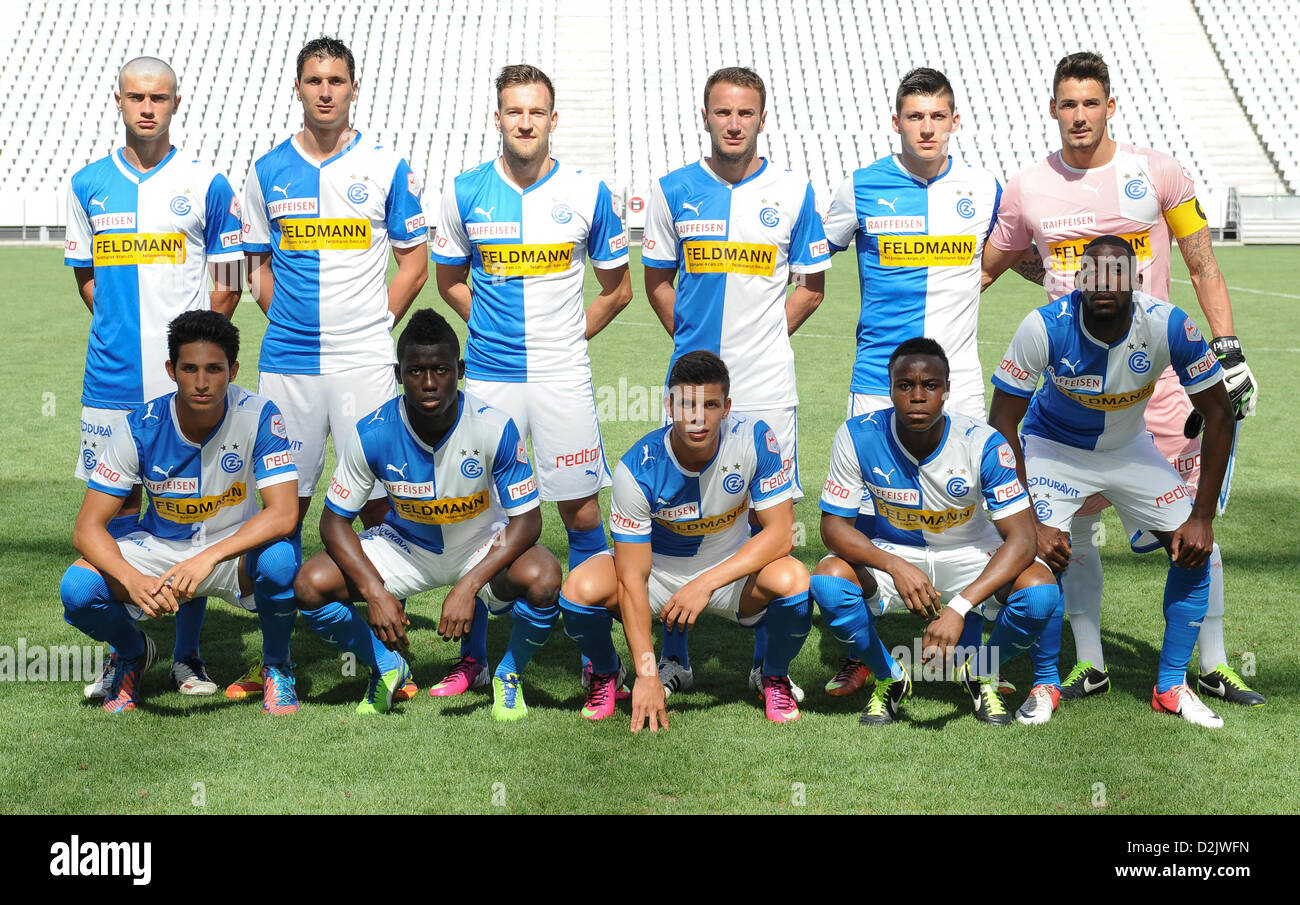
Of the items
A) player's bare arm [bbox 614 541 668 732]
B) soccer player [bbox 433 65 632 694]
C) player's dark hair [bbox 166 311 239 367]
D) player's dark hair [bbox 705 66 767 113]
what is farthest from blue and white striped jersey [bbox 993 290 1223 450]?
player's dark hair [bbox 166 311 239 367]

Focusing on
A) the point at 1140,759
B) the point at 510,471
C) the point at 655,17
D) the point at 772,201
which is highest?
the point at 655,17

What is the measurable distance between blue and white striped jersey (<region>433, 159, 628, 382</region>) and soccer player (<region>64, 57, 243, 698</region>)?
0.98 m

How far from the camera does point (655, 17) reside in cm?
3762

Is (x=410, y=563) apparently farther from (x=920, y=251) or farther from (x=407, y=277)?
(x=920, y=251)

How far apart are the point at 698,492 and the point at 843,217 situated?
136cm

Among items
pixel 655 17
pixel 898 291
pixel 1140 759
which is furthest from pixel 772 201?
pixel 655 17

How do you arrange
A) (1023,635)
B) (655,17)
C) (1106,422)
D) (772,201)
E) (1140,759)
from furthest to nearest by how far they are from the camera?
(655,17)
(772,201)
(1106,422)
(1023,635)
(1140,759)

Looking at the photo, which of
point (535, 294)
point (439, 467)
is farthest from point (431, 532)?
point (535, 294)

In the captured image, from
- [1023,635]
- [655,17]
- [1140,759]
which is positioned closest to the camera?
[1140,759]

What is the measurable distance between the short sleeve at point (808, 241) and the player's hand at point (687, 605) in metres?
1.46

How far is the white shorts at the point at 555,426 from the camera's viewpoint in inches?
201

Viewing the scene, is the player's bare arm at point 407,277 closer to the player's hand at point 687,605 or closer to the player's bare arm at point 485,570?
the player's bare arm at point 485,570

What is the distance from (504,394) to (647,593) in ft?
3.45

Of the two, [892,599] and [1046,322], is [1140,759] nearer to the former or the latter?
[892,599]
